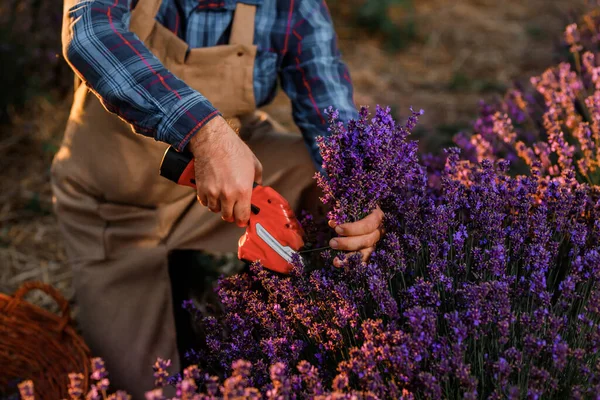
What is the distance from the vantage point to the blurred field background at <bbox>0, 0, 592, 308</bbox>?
3477 millimetres

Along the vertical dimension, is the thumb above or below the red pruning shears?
above

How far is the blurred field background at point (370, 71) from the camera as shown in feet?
11.4

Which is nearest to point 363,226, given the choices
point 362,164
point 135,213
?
point 362,164

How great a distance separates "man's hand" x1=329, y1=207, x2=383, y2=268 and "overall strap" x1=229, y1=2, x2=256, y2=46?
872 millimetres

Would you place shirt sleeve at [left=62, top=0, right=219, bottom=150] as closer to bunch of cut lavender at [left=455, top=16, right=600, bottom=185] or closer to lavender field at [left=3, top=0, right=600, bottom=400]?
lavender field at [left=3, top=0, right=600, bottom=400]

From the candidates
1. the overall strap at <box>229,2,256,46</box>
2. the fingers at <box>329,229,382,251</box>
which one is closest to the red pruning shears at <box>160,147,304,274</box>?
the fingers at <box>329,229,382,251</box>

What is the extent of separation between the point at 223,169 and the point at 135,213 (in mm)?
863

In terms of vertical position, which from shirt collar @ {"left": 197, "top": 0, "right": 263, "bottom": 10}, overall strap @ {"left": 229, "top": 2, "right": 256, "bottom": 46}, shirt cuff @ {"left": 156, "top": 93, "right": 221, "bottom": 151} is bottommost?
shirt cuff @ {"left": 156, "top": 93, "right": 221, "bottom": 151}

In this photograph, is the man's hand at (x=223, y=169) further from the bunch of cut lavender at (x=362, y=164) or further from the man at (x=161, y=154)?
the man at (x=161, y=154)

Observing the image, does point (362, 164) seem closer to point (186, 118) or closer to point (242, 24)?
point (186, 118)

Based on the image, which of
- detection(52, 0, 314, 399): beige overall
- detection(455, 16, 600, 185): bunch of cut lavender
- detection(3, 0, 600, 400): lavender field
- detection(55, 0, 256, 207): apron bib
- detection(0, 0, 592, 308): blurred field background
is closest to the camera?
detection(3, 0, 600, 400): lavender field

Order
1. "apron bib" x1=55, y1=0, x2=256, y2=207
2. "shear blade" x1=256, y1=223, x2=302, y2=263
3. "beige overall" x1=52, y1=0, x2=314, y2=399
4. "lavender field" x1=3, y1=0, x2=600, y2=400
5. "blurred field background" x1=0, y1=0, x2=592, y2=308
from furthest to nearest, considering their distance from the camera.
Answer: "blurred field background" x1=0, y1=0, x2=592, y2=308
"beige overall" x1=52, y1=0, x2=314, y2=399
"apron bib" x1=55, y1=0, x2=256, y2=207
"shear blade" x1=256, y1=223, x2=302, y2=263
"lavender field" x1=3, y1=0, x2=600, y2=400

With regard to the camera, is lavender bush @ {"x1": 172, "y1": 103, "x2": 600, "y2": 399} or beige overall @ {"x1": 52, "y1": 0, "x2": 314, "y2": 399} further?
beige overall @ {"x1": 52, "y1": 0, "x2": 314, "y2": 399}

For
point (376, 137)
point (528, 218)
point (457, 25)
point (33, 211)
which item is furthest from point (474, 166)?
point (457, 25)
